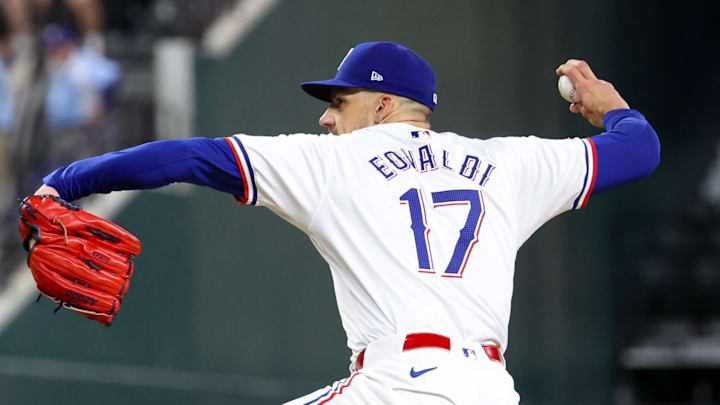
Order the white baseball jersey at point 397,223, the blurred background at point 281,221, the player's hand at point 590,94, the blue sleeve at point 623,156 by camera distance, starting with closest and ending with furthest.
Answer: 1. the white baseball jersey at point 397,223
2. the blue sleeve at point 623,156
3. the player's hand at point 590,94
4. the blurred background at point 281,221

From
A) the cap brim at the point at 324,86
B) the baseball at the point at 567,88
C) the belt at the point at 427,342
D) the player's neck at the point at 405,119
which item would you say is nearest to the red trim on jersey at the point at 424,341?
the belt at the point at 427,342

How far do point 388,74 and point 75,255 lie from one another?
3.57 feet

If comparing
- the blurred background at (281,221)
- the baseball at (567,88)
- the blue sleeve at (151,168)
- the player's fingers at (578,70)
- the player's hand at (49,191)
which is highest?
the player's fingers at (578,70)

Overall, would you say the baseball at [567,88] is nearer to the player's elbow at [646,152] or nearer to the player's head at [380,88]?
the player's elbow at [646,152]

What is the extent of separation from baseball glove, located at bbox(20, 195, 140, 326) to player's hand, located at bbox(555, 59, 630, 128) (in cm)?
152

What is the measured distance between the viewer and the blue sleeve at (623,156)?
11.7 feet

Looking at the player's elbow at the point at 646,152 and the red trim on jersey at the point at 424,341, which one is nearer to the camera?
the red trim on jersey at the point at 424,341

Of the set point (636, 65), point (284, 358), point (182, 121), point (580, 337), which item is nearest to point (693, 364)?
point (580, 337)

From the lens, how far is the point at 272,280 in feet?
29.4

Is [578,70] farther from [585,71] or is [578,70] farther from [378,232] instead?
[378,232]

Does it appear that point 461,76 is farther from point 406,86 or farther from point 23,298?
point 406,86

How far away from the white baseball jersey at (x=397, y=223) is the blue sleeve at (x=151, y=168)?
0.20ft

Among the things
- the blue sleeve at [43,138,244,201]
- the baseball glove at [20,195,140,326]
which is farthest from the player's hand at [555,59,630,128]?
the baseball glove at [20,195,140,326]

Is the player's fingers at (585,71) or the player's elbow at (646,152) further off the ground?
the player's fingers at (585,71)
